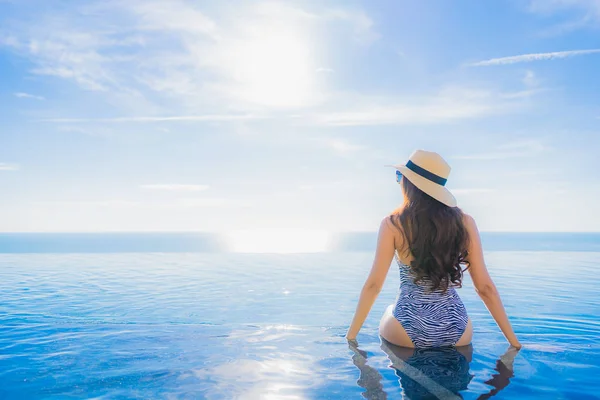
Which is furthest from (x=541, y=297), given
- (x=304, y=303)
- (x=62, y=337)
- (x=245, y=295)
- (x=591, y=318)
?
(x=62, y=337)

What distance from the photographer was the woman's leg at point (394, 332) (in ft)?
17.5

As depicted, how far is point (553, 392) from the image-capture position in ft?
14.9

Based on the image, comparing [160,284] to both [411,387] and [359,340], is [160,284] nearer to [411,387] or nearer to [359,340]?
[359,340]

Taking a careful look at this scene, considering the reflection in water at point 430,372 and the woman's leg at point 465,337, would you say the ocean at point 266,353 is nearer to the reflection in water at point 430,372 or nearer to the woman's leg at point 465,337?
the reflection in water at point 430,372

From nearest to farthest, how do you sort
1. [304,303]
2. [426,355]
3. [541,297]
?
1. [426,355]
2. [304,303]
3. [541,297]

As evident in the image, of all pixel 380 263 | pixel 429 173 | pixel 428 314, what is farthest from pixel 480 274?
pixel 429 173

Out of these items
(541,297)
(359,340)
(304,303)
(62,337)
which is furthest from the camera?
(541,297)

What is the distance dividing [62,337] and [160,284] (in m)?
8.13

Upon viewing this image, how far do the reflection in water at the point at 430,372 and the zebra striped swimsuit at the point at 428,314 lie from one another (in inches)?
6.8

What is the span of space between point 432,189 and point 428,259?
0.74 meters

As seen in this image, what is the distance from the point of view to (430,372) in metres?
4.83

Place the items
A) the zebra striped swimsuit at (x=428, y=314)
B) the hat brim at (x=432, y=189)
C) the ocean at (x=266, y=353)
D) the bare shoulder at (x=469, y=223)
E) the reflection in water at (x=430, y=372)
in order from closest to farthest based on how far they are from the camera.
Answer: the reflection in water at (x=430, y=372), the ocean at (x=266, y=353), the hat brim at (x=432, y=189), the bare shoulder at (x=469, y=223), the zebra striped swimsuit at (x=428, y=314)

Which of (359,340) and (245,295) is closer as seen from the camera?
(359,340)

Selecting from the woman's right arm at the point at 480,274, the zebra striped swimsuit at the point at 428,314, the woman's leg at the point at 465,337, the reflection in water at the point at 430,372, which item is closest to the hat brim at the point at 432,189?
the woman's right arm at the point at 480,274
